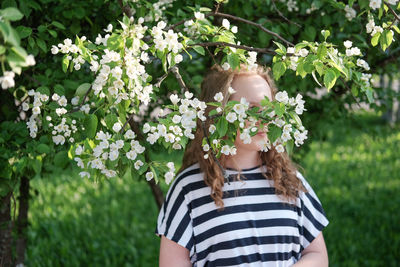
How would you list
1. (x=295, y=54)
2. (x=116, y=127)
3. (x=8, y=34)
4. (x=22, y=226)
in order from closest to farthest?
(x=8, y=34), (x=116, y=127), (x=295, y=54), (x=22, y=226)

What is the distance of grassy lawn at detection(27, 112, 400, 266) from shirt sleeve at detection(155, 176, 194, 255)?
1.61 meters

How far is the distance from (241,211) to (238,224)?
0.17 feet

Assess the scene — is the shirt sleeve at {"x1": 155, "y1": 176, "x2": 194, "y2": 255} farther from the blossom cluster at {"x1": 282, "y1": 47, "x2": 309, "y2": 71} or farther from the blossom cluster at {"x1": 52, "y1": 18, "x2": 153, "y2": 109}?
the blossom cluster at {"x1": 282, "y1": 47, "x2": 309, "y2": 71}

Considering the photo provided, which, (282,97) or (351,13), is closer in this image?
(282,97)

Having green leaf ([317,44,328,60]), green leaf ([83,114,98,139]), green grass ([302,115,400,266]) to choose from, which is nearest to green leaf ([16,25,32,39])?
green leaf ([83,114,98,139])

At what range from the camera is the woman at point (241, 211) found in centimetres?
177

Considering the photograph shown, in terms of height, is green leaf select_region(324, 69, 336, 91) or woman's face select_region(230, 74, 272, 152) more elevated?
green leaf select_region(324, 69, 336, 91)

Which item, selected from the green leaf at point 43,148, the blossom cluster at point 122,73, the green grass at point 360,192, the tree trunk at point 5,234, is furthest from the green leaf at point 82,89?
the green grass at point 360,192

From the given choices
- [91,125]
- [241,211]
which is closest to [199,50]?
[91,125]

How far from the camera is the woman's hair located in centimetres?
182

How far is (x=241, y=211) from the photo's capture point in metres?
1.82

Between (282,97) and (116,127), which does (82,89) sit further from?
(282,97)

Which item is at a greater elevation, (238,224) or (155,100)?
(155,100)

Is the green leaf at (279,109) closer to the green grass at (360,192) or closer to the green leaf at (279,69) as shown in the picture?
the green leaf at (279,69)
